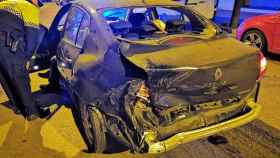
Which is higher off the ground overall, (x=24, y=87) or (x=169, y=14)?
(x=169, y=14)

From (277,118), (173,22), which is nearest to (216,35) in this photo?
(173,22)

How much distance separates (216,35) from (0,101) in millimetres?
3547

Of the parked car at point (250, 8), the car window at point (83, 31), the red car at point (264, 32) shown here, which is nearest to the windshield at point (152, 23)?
the car window at point (83, 31)

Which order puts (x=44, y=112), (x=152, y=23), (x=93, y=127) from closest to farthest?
(x=93, y=127) < (x=152, y=23) < (x=44, y=112)

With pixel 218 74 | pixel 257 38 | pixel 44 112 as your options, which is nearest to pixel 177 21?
pixel 218 74

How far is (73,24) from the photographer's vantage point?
4285 mm

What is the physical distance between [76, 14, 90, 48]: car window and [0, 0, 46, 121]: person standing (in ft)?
1.88

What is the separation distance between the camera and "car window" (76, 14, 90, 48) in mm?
3777

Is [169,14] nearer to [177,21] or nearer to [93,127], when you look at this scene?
[177,21]

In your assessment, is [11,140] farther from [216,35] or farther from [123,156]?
[216,35]

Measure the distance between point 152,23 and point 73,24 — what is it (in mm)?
1093

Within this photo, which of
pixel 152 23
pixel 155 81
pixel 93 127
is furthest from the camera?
pixel 152 23

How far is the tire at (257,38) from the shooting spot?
23.1 ft

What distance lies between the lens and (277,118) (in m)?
4.43
